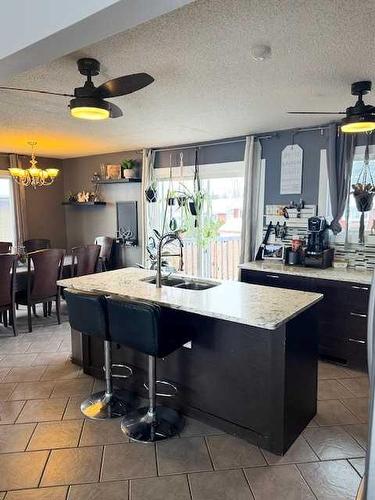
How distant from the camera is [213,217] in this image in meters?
5.27

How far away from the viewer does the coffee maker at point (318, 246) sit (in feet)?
12.6

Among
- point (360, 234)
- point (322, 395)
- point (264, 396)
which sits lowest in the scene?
point (322, 395)

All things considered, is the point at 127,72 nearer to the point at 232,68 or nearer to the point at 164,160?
the point at 232,68

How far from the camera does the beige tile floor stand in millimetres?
1962

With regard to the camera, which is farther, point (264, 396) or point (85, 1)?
point (264, 396)

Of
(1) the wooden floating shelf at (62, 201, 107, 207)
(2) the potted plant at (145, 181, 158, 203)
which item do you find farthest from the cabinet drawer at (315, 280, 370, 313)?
(1) the wooden floating shelf at (62, 201, 107, 207)

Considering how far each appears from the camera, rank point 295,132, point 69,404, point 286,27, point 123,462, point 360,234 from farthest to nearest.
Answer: point 295,132 → point 360,234 → point 69,404 → point 123,462 → point 286,27

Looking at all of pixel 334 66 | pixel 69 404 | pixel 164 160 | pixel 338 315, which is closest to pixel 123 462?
pixel 69 404

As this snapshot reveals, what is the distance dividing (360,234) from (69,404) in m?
3.27

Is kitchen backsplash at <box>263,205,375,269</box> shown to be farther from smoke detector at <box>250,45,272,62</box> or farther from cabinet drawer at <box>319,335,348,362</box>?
smoke detector at <box>250,45,272,62</box>

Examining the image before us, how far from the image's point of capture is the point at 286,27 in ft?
5.89

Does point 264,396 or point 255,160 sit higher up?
point 255,160

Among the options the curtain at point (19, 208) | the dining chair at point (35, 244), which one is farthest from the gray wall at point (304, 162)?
the curtain at point (19, 208)

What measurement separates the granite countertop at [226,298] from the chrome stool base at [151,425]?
83 centimetres
